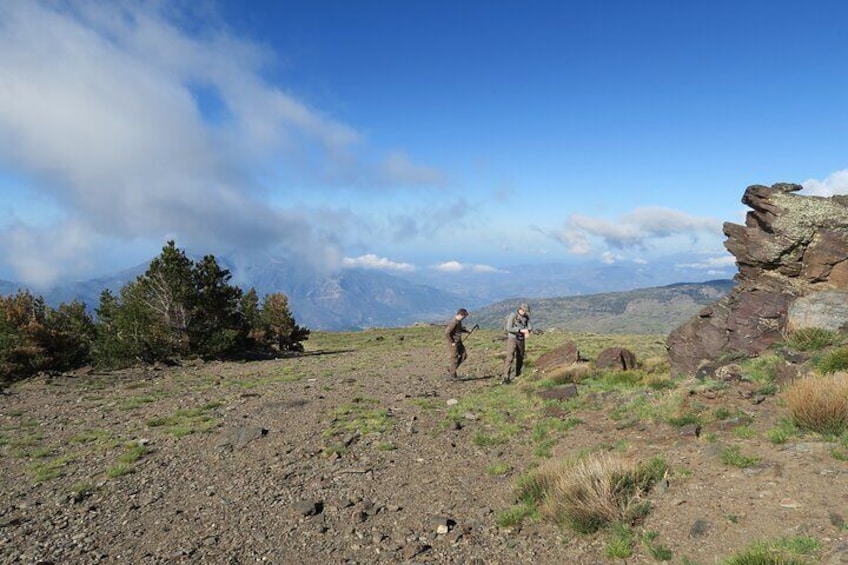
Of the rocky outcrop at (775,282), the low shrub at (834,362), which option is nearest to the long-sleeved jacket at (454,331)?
the rocky outcrop at (775,282)

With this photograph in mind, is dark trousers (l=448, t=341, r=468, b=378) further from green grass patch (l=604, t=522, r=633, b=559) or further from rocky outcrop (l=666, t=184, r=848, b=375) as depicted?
green grass patch (l=604, t=522, r=633, b=559)

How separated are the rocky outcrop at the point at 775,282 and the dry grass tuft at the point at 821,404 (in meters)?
6.14

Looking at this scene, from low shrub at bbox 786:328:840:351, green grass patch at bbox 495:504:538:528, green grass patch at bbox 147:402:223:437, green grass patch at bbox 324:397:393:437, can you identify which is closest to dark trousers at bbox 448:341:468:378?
green grass patch at bbox 324:397:393:437

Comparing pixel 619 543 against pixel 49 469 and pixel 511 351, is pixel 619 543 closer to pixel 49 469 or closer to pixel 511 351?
pixel 49 469

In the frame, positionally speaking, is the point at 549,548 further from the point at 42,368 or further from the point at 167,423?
the point at 42,368

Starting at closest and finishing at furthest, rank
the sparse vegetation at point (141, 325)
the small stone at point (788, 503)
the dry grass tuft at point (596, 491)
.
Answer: the small stone at point (788, 503)
the dry grass tuft at point (596, 491)
the sparse vegetation at point (141, 325)

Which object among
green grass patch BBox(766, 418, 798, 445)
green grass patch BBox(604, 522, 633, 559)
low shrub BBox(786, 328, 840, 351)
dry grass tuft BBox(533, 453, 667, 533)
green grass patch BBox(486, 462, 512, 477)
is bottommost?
green grass patch BBox(486, 462, 512, 477)

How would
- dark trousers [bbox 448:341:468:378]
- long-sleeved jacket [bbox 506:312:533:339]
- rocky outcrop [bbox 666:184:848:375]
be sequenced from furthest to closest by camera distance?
dark trousers [bbox 448:341:468:378], long-sleeved jacket [bbox 506:312:533:339], rocky outcrop [bbox 666:184:848:375]

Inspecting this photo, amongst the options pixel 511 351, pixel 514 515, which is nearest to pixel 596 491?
pixel 514 515

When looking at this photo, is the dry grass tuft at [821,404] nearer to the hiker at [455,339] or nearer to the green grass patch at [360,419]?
the green grass patch at [360,419]

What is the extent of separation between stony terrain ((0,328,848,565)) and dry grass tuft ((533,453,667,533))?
0.26m

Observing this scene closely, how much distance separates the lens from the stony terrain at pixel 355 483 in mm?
7496

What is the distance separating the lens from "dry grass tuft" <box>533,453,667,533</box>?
7.73m

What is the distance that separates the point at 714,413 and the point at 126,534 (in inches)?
514
